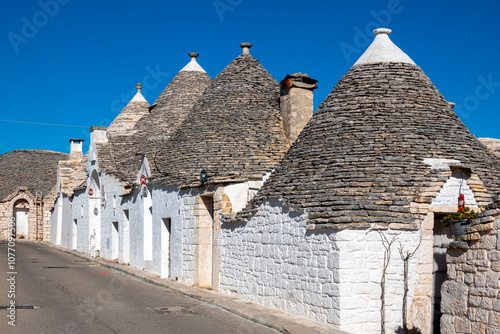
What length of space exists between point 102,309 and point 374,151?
224 inches

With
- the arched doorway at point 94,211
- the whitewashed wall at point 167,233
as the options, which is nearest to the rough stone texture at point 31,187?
the arched doorway at point 94,211

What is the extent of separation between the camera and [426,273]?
32.3 feet

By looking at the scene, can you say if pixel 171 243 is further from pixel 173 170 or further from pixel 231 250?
pixel 231 250

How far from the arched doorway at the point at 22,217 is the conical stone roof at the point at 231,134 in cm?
2893

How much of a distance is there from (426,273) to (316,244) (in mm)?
1894

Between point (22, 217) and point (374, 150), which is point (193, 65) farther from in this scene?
point (22, 217)

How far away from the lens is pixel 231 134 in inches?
611

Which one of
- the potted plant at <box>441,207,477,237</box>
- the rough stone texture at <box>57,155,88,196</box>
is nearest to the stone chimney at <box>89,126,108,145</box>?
the rough stone texture at <box>57,155,88,196</box>

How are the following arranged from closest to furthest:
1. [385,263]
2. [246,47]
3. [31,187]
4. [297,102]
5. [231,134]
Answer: [385,263], [231,134], [297,102], [246,47], [31,187]

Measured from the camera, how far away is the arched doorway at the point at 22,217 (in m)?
42.8

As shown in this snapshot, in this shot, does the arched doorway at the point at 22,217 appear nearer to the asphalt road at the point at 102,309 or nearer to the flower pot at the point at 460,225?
the asphalt road at the point at 102,309

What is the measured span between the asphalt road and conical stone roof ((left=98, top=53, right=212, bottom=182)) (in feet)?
23.2

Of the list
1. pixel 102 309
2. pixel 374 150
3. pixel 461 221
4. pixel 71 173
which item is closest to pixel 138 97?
pixel 71 173

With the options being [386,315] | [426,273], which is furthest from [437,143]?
[386,315]
